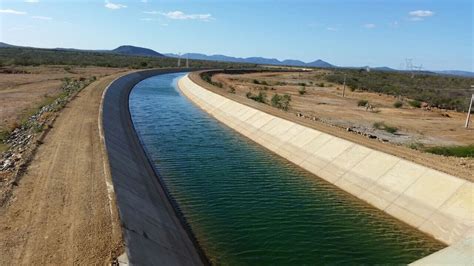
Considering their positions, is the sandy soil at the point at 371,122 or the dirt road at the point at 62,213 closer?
the dirt road at the point at 62,213

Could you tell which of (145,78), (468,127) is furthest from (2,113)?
(145,78)

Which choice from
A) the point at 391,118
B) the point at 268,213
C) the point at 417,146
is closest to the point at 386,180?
the point at 268,213

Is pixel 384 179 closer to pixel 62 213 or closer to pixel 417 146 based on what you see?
pixel 417 146

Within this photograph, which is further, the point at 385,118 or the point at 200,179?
the point at 385,118

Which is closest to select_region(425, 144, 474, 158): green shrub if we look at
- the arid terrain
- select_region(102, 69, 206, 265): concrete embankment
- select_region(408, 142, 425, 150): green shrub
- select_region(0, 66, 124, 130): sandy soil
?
select_region(408, 142, 425, 150): green shrub

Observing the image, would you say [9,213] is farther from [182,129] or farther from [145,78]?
[145,78]

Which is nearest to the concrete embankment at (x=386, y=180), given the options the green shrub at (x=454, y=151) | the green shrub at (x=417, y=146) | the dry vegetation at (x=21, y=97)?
the green shrub at (x=417, y=146)

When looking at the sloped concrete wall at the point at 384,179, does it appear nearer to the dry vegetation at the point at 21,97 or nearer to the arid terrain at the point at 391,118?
the arid terrain at the point at 391,118
